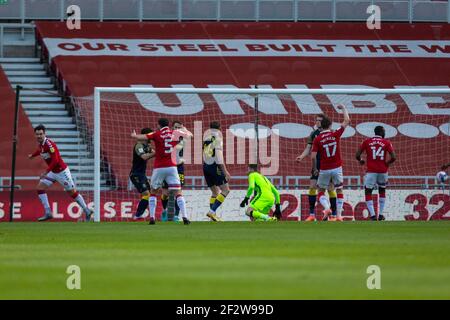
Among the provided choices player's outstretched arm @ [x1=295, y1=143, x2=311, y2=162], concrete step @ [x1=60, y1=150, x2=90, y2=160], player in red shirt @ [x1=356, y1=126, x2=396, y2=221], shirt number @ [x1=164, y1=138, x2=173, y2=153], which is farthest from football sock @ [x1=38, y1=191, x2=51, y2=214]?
player in red shirt @ [x1=356, y1=126, x2=396, y2=221]

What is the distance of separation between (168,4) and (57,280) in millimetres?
28115

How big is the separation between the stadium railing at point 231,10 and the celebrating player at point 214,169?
1237cm

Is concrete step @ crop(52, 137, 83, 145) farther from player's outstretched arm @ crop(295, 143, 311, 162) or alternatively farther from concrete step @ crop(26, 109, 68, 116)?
player's outstretched arm @ crop(295, 143, 311, 162)

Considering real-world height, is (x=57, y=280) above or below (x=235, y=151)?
below

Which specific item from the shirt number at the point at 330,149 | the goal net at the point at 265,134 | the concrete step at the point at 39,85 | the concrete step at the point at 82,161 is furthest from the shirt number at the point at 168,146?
the concrete step at the point at 39,85

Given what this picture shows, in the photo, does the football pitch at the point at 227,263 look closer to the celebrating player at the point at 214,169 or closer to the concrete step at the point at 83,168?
the celebrating player at the point at 214,169

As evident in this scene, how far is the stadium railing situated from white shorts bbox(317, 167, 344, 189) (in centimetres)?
1344

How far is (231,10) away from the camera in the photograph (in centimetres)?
3916

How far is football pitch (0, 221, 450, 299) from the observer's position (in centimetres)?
1027

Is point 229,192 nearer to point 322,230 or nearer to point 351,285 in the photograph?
point 322,230

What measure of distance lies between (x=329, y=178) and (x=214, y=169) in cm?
250

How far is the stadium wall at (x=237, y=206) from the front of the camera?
29.3 meters
